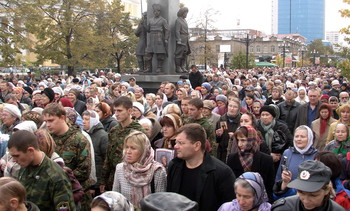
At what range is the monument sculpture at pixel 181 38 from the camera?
55.1 ft

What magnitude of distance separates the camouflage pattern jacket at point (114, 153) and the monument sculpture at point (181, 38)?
11.2 m

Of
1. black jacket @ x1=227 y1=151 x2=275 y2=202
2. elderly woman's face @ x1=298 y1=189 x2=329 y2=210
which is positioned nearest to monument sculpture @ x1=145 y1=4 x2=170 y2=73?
black jacket @ x1=227 y1=151 x2=275 y2=202

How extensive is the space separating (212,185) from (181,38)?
1317cm

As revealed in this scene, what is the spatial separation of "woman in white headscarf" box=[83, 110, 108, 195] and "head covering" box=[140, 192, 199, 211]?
4143 mm

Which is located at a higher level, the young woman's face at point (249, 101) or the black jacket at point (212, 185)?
the young woman's face at point (249, 101)

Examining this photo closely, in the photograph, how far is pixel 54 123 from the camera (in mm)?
5199

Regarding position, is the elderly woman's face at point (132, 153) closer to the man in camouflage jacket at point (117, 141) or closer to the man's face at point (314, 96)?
the man in camouflage jacket at point (117, 141)

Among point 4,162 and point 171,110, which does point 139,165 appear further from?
point 171,110

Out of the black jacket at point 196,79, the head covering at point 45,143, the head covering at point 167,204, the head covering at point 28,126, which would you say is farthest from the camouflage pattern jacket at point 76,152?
the black jacket at point 196,79

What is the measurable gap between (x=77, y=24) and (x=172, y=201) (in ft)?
103

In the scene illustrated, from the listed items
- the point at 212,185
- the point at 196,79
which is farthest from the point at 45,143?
the point at 196,79

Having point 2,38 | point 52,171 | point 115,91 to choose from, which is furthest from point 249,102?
point 2,38

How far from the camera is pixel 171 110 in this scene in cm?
746

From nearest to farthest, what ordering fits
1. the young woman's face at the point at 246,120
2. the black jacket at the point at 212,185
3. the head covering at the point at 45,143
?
the black jacket at the point at 212,185 < the head covering at the point at 45,143 < the young woman's face at the point at 246,120
